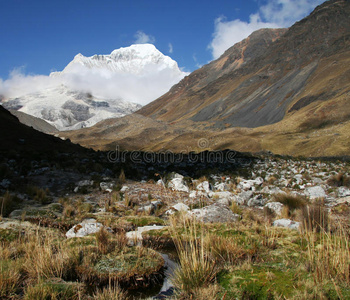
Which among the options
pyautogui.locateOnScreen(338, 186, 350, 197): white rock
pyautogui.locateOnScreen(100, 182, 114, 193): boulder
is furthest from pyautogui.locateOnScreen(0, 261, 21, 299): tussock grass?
pyautogui.locateOnScreen(338, 186, 350, 197): white rock

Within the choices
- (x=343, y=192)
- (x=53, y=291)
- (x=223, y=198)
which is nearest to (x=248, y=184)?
(x=223, y=198)

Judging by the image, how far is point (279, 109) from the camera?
84625 millimetres

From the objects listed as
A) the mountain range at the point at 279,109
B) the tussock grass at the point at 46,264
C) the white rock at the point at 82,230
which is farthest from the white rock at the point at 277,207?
the mountain range at the point at 279,109

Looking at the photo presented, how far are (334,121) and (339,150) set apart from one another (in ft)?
81.4

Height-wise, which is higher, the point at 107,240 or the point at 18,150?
the point at 18,150

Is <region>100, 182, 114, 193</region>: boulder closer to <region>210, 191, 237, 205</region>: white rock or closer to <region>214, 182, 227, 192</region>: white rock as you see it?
<region>210, 191, 237, 205</region>: white rock

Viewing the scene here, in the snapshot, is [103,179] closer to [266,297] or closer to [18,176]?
[18,176]

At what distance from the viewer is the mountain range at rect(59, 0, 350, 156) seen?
5003cm

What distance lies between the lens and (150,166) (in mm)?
16375

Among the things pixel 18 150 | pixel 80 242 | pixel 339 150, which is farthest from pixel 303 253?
pixel 339 150

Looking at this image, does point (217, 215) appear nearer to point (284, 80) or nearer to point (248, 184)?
point (248, 184)

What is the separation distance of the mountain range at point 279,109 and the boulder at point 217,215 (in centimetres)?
3197

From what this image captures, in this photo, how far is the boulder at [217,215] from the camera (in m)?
7.35

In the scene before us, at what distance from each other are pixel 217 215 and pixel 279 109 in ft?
280
